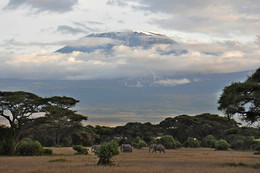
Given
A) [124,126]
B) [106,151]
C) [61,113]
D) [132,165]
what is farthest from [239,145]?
[106,151]

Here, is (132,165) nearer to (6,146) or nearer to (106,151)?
(106,151)

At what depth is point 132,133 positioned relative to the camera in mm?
88812

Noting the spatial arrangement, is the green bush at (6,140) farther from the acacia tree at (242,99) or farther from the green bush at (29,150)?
the acacia tree at (242,99)

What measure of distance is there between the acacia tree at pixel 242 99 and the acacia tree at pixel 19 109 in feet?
86.4

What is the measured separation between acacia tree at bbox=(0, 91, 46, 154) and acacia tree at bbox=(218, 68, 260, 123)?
86.4 feet

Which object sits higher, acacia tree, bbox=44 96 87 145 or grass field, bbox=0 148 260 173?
acacia tree, bbox=44 96 87 145

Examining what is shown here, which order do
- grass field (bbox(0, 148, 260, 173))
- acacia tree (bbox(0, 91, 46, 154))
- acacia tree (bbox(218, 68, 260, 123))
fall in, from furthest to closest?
acacia tree (bbox(0, 91, 46, 154)) → acacia tree (bbox(218, 68, 260, 123)) → grass field (bbox(0, 148, 260, 173))

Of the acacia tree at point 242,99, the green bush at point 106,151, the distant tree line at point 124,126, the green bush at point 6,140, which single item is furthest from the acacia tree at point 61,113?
the acacia tree at point 242,99

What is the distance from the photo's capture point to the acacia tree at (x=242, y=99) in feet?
82.9

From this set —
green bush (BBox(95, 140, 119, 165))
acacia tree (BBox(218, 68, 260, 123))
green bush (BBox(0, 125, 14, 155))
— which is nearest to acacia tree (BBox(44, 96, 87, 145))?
green bush (BBox(0, 125, 14, 155))

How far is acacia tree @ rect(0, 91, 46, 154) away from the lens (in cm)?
4150

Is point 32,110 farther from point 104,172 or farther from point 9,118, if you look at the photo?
point 104,172

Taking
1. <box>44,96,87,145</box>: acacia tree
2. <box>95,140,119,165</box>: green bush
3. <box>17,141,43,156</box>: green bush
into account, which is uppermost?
<box>44,96,87,145</box>: acacia tree

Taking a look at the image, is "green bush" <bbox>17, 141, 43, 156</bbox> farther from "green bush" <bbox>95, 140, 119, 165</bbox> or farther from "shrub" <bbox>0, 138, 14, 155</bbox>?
"green bush" <bbox>95, 140, 119, 165</bbox>
